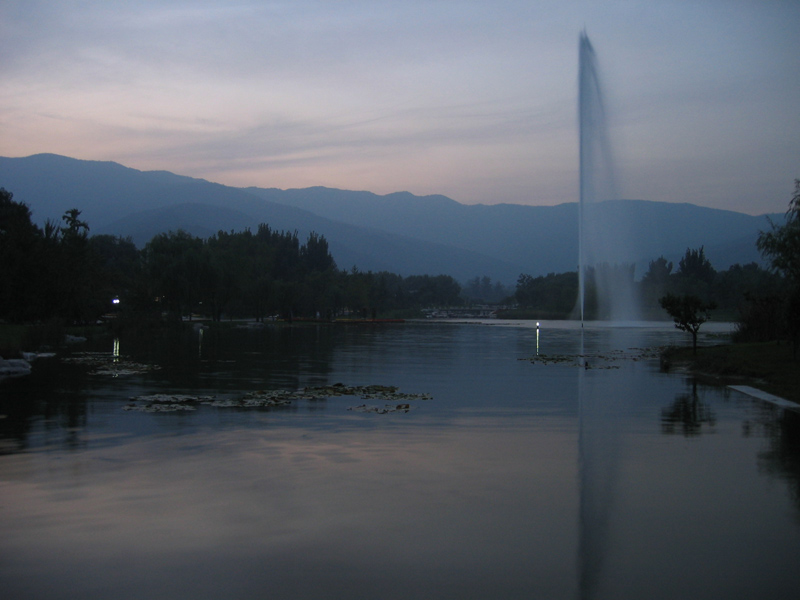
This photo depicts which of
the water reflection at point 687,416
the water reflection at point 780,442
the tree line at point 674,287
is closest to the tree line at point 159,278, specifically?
the water reflection at point 687,416

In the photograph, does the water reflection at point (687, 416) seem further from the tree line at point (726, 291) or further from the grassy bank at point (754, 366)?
the tree line at point (726, 291)

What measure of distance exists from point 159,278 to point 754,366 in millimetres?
63843

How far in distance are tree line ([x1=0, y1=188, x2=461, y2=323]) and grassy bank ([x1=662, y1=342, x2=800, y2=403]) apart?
37245 millimetres

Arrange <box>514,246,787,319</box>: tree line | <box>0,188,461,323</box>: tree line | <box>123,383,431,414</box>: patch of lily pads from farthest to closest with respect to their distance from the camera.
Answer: <box>514,246,787,319</box>: tree line → <box>0,188,461,323</box>: tree line → <box>123,383,431,414</box>: patch of lily pads

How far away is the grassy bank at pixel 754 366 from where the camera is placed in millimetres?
22750

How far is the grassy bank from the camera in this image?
22.8m

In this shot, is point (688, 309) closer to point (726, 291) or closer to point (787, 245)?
point (787, 245)

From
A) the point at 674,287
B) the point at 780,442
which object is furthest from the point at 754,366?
the point at 674,287

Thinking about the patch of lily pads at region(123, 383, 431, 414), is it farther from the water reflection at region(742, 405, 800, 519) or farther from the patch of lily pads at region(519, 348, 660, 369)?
the patch of lily pads at region(519, 348, 660, 369)

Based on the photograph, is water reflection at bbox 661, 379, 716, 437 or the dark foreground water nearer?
the dark foreground water

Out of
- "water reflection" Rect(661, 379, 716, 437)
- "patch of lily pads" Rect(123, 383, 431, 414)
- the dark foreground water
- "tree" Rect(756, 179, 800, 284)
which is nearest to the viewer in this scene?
the dark foreground water

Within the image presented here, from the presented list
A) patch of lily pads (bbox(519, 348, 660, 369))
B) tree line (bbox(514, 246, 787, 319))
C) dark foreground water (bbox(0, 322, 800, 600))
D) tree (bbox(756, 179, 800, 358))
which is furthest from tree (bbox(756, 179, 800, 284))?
tree line (bbox(514, 246, 787, 319))

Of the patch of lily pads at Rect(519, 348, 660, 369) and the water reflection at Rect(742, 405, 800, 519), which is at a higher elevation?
the patch of lily pads at Rect(519, 348, 660, 369)

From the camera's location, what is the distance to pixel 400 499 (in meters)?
10.1
